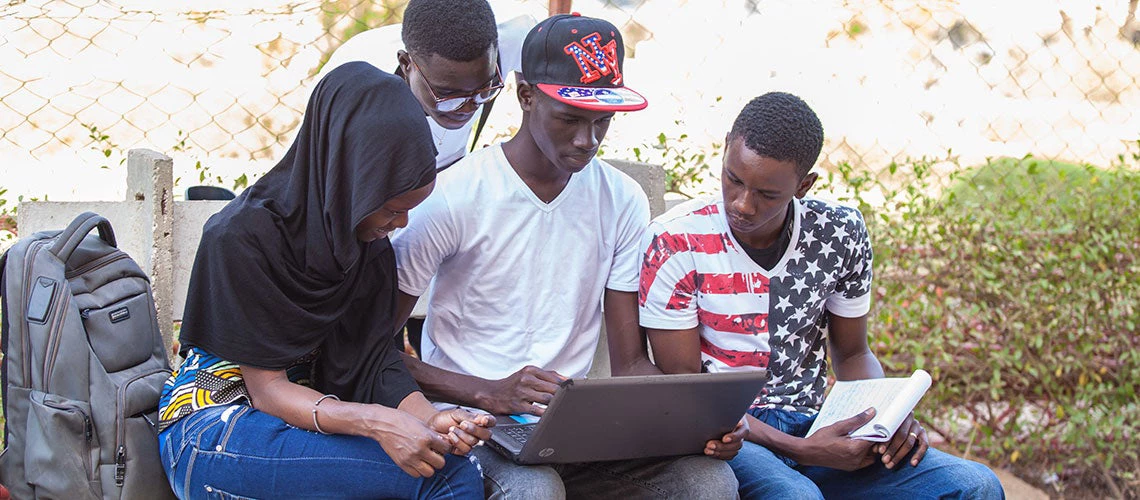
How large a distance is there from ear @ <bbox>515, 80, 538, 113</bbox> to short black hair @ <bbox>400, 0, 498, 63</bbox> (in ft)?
0.40

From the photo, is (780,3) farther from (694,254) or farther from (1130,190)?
(694,254)

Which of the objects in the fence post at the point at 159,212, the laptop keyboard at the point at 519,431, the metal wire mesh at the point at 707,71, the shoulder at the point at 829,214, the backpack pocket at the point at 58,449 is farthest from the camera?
the metal wire mesh at the point at 707,71

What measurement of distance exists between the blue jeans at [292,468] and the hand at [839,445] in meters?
0.81

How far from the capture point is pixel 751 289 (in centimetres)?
269

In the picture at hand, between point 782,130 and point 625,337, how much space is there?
2.02ft

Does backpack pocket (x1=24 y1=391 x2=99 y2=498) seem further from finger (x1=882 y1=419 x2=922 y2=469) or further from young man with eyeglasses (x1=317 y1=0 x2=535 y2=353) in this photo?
finger (x1=882 y1=419 x2=922 y2=469)

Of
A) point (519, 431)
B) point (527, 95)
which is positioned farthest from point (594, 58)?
point (519, 431)

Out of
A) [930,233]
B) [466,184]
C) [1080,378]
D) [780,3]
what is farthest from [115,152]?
[1080,378]

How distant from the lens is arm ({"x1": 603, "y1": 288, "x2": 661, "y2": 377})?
106 inches

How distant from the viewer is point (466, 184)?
2.67m

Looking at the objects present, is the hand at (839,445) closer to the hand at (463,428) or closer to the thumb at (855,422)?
the thumb at (855,422)

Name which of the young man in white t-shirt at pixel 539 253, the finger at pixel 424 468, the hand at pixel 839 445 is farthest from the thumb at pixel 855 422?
the finger at pixel 424 468

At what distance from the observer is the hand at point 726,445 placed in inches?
94.1

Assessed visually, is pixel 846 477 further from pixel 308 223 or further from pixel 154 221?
pixel 154 221
